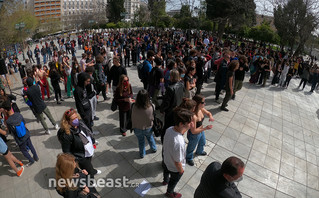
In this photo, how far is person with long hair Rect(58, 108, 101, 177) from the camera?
277 centimetres

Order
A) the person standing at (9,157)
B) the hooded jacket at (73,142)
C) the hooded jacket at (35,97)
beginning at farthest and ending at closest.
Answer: the hooded jacket at (35,97) → the person standing at (9,157) → the hooded jacket at (73,142)

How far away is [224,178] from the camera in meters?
1.95

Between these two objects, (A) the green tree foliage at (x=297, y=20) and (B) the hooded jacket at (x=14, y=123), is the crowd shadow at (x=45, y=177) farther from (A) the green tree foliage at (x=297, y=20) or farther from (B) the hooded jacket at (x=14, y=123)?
(A) the green tree foliage at (x=297, y=20)

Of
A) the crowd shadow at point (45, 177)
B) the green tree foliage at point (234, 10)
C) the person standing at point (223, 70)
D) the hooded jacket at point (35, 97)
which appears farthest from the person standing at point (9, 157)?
the green tree foliage at point (234, 10)

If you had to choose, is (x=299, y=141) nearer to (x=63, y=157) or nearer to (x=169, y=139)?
(x=169, y=139)

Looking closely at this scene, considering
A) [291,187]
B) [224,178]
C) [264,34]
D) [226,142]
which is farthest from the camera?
[264,34]

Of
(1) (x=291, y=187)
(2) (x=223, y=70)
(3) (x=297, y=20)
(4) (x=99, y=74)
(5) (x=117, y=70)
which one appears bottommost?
(1) (x=291, y=187)

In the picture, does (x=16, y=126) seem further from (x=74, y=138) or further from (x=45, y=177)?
(x=74, y=138)

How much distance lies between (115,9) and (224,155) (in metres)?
55.6

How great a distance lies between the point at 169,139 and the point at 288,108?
791 cm

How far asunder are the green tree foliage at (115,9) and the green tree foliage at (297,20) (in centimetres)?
4158

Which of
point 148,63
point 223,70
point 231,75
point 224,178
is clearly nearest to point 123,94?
point 148,63

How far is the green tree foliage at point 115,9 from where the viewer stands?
4997 centimetres

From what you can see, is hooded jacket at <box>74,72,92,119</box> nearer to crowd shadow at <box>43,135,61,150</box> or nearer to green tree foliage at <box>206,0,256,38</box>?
crowd shadow at <box>43,135,61,150</box>
